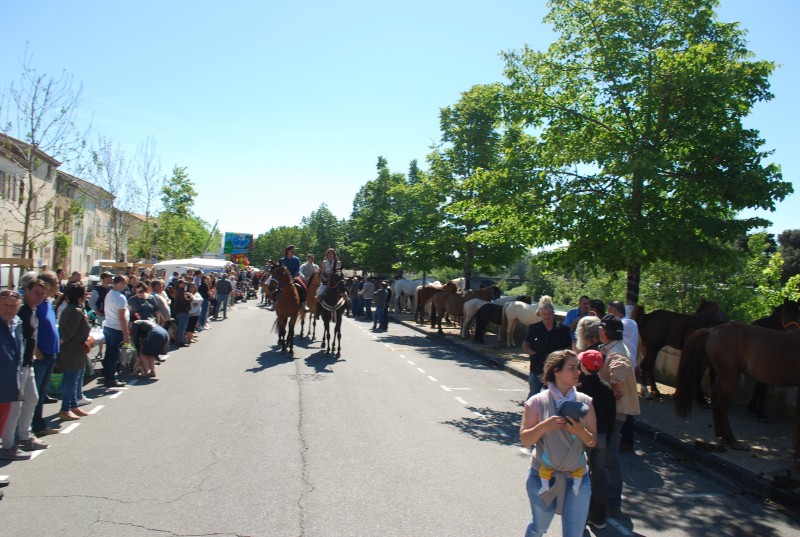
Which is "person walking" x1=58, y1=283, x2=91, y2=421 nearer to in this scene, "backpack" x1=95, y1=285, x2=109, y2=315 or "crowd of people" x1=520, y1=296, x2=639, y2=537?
"backpack" x1=95, y1=285, x2=109, y2=315

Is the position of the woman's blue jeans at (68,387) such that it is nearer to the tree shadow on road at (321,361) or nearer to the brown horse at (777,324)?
the tree shadow on road at (321,361)

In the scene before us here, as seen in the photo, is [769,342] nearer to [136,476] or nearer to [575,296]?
[136,476]

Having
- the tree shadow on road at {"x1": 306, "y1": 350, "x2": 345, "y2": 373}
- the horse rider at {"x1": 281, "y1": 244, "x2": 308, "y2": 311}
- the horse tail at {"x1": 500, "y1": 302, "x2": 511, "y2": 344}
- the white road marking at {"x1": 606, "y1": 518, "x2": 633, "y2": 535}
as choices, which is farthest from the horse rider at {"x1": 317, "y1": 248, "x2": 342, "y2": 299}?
the white road marking at {"x1": 606, "y1": 518, "x2": 633, "y2": 535}

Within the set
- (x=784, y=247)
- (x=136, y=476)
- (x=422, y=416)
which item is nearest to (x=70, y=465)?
(x=136, y=476)

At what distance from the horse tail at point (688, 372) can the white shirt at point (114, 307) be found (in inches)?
349

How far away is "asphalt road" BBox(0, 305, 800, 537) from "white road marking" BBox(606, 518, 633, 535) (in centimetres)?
2

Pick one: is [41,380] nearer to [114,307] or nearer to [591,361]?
[114,307]

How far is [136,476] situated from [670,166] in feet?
33.1

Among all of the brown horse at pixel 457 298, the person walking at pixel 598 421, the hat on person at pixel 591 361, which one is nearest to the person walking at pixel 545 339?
the person walking at pixel 598 421

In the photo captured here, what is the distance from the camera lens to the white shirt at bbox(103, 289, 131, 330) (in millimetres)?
10469

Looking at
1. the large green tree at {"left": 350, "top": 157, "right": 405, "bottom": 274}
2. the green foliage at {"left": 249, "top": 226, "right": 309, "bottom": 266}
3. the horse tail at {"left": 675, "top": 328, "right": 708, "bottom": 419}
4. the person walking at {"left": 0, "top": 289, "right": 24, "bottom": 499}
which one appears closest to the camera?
the person walking at {"left": 0, "top": 289, "right": 24, "bottom": 499}

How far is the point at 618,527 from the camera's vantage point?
5.52 metres

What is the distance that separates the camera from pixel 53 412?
348 inches

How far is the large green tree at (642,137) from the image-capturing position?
426 inches
